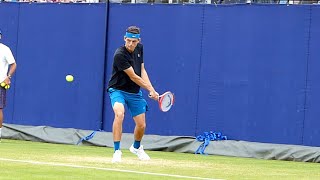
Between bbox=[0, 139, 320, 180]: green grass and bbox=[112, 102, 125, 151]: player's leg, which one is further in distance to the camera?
bbox=[112, 102, 125, 151]: player's leg

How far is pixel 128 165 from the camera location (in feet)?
39.7

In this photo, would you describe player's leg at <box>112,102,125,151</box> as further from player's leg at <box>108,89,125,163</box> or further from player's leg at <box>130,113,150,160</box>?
player's leg at <box>130,113,150,160</box>

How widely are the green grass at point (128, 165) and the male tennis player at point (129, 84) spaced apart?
1.57 feet

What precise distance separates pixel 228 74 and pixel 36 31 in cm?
468

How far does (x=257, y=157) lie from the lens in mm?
15484

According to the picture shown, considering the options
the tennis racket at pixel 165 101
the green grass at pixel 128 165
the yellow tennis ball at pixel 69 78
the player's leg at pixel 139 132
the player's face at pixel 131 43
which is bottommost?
the green grass at pixel 128 165

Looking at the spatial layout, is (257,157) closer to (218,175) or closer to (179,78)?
(179,78)

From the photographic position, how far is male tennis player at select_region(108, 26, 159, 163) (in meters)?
12.7

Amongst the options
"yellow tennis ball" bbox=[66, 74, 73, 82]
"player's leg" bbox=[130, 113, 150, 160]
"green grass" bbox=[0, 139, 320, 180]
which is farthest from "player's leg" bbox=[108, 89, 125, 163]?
"yellow tennis ball" bbox=[66, 74, 73, 82]

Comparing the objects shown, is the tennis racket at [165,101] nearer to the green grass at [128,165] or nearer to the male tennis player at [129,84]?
the male tennis player at [129,84]

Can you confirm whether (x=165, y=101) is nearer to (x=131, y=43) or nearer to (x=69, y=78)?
(x=131, y=43)

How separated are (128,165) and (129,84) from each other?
1.46 meters

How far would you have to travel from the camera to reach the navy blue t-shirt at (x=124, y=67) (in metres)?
12.8

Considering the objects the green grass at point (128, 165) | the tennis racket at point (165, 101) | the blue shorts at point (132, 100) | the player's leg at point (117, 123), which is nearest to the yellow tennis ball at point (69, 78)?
the green grass at point (128, 165)
